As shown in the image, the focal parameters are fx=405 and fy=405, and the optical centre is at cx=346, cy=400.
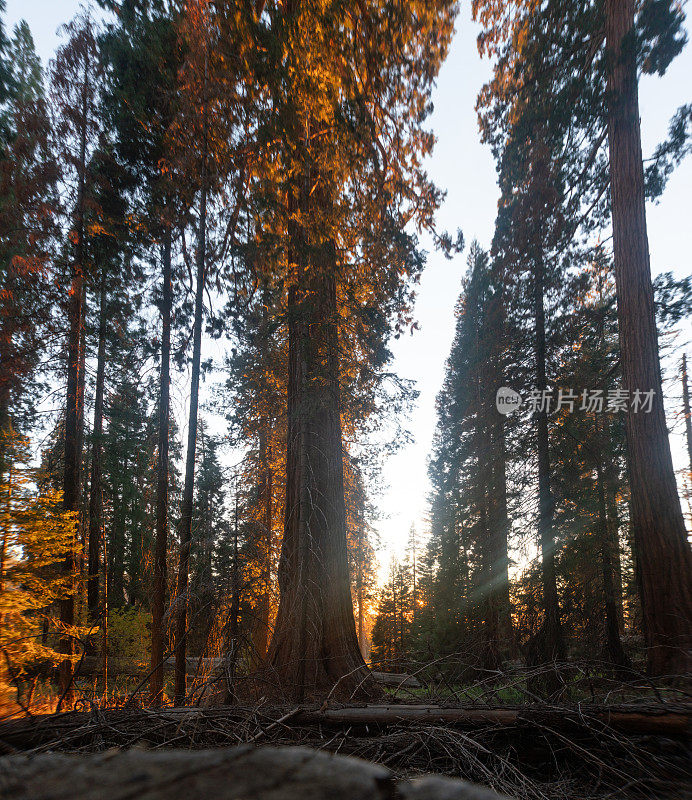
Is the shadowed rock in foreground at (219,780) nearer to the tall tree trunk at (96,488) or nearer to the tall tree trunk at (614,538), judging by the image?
the tall tree trunk at (614,538)

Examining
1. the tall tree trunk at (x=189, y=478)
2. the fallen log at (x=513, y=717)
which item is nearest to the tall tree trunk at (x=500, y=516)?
the tall tree trunk at (x=189, y=478)

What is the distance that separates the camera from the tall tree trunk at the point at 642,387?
221 inches

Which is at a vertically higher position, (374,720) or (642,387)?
(642,387)

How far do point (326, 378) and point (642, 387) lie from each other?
5144 millimetres

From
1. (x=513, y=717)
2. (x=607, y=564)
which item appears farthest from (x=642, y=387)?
(x=513, y=717)

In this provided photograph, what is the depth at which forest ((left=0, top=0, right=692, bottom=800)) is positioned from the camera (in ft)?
7.89

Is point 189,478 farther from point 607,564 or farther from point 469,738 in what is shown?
point 607,564

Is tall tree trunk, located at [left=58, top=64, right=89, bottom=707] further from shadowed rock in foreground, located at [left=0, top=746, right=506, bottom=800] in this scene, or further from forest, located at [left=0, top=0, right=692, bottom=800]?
shadowed rock in foreground, located at [left=0, top=746, right=506, bottom=800]

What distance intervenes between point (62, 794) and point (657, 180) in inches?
411

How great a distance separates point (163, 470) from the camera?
9773 mm

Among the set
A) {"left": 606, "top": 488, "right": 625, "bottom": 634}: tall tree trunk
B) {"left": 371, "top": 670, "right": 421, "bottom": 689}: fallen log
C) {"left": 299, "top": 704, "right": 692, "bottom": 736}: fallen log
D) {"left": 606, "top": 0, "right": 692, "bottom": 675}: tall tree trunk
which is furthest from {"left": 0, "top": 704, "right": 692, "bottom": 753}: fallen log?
{"left": 606, "top": 488, "right": 625, "bottom": 634}: tall tree trunk

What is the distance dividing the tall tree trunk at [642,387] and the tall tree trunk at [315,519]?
420 cm

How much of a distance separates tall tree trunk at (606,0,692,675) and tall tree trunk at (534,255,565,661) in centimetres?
359

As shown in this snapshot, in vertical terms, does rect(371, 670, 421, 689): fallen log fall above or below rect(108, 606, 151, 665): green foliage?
above
